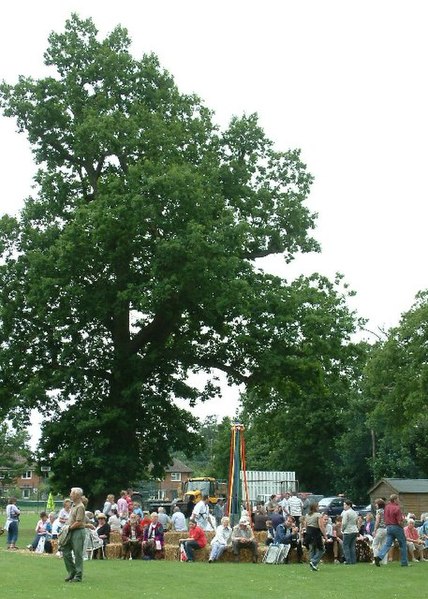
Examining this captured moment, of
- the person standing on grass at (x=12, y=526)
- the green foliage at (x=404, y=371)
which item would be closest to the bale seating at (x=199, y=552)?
the person standing on grass at (x=12, y=526)

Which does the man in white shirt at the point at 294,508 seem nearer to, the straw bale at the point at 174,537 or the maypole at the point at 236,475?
the maypole at the point at 236,475

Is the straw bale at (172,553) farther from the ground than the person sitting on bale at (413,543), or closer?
closer

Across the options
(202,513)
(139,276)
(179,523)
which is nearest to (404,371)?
(139,276)

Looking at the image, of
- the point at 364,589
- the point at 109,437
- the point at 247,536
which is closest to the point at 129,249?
the point at 109,437

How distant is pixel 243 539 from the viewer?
2420 cm

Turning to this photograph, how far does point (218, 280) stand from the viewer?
34.1 meters

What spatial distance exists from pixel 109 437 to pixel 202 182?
33.5ft

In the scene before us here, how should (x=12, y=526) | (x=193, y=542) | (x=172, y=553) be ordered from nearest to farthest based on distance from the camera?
(x=193, y=542) → (x=172, y=553) → (x=12, y=526)

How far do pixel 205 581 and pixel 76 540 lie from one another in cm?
282

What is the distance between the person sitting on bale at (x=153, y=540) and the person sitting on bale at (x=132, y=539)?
206 mm

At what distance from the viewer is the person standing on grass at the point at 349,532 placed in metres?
23.3

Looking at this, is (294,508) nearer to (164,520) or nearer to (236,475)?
(236,475)

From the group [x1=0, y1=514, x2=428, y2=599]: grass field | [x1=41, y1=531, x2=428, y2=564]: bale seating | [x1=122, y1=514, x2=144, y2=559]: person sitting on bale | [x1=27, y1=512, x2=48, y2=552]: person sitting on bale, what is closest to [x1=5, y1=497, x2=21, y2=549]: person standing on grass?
[x1=27, y1=512, x2=48, y2=552]: person sitting on bale

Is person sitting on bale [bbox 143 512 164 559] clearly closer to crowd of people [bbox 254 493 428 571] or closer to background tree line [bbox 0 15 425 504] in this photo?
crowd of people [bbox 254 493 428 571]
